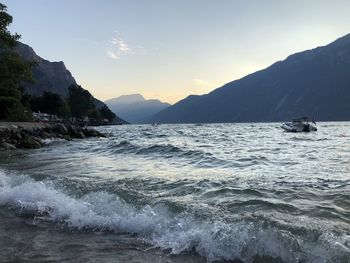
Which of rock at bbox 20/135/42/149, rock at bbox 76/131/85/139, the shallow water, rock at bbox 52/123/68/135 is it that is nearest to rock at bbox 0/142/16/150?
rock at bbox 20/135/42/149

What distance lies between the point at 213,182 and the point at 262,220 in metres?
5.18

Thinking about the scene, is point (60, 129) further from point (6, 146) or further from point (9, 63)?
point (6, 146)

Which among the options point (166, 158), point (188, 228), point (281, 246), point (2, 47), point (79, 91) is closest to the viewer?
point (281, 246)

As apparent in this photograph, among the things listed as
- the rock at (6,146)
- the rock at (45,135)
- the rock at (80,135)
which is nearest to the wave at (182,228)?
the rock at (6,146)

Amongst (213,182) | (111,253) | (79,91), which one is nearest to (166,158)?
(213,182)

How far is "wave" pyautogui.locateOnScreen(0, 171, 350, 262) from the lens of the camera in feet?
22.9

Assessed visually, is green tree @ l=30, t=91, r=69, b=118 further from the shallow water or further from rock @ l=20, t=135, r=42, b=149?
the shallow water

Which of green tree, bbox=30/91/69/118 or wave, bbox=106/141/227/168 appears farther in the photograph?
green tree, bbox=30/91/69/118

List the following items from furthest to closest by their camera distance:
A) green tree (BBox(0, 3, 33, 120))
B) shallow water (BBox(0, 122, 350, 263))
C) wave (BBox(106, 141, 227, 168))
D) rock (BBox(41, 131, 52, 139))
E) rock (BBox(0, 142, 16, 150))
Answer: rock (BBox(41, 131, 52, 139)), green tree (BBox(0, 3, 33, 120)), rock (BBox(0, 142, 16, 150)), wave (BBox(106, 141, 227, 168)), shallow water (BBox(0, 122, 350, 263))

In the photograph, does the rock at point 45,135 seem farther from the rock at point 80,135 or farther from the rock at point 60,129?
the rock at point 80,135

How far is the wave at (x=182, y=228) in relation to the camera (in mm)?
6992

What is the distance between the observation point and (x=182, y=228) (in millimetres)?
8352

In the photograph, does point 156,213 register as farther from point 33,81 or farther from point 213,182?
point 33,81

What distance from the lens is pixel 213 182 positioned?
13656 mm
